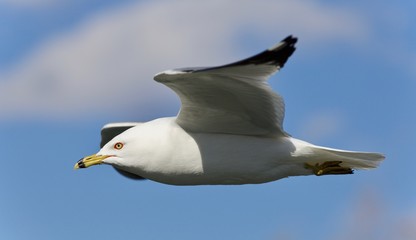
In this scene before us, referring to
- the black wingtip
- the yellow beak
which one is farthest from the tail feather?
the yellow beak

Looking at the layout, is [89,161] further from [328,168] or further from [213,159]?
[328,168]

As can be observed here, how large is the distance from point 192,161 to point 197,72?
1.74 m

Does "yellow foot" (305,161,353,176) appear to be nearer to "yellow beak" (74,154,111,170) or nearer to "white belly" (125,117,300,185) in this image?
"white belly" (125,117,300,185)

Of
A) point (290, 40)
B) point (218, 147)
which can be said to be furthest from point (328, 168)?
point (290, 40)

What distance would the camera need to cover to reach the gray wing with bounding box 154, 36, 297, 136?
12648 millimetres

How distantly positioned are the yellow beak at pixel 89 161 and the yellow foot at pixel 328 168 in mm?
2830

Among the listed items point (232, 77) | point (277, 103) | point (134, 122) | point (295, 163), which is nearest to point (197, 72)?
point (232, 77)

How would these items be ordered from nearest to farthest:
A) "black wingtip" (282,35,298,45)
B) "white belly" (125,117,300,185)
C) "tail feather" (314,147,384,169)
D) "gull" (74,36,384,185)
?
"black wingtip" (282,35,298,45) < "gull" (74,36,384,185) < "white belly" (125,117,300,185) < "tail feather" (314,147,384,169)

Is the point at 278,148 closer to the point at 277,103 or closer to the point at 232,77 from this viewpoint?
the point at 277,103

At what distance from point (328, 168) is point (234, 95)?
1.98 metres

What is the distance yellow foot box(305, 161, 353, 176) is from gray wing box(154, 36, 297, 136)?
664 mm

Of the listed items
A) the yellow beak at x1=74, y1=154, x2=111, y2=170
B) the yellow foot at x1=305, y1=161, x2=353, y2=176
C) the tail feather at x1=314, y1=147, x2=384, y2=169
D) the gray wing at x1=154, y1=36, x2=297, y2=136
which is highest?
the gray wing at x1=154, y1=36, x2=297, y2=136

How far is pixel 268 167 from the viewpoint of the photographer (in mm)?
14227

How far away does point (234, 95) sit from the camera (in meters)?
13.6
